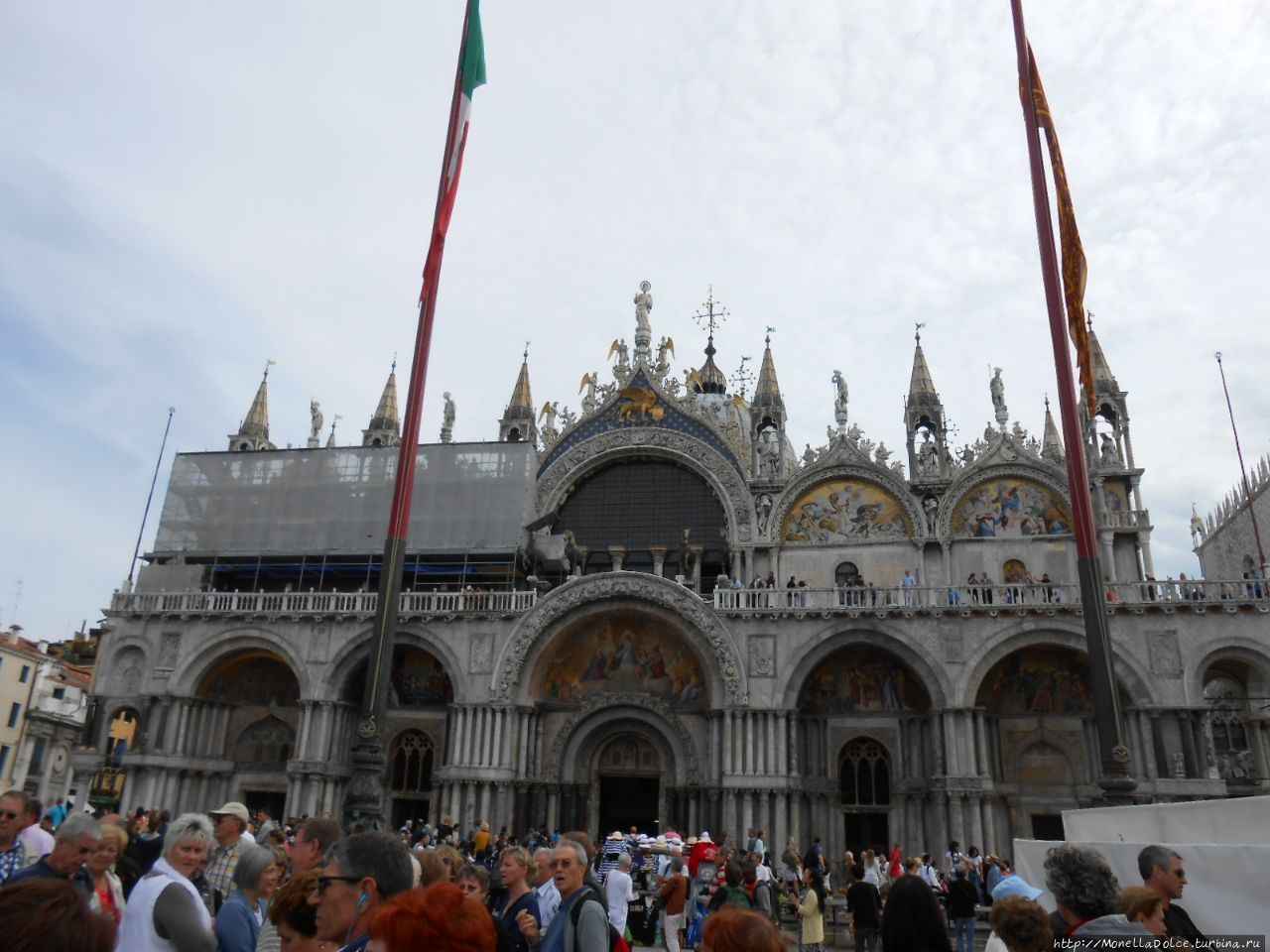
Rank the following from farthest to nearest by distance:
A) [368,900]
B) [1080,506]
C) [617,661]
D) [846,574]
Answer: [846,574] → [617,661] → [1080,506] → [368,900]

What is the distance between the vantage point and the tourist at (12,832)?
691 centimetres

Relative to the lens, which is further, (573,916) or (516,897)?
(516,897)

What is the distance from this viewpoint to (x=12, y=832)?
7.06 meters

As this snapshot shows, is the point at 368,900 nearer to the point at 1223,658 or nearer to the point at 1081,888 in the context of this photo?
the point at 1081,888

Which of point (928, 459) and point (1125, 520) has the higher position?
point (928, 459)

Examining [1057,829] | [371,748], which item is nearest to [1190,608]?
[1057,829]

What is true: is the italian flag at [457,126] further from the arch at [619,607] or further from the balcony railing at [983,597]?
the balcony railing at [983,597]

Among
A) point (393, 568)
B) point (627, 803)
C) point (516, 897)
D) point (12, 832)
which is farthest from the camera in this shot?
point (627, 803)

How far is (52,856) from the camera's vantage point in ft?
19.6

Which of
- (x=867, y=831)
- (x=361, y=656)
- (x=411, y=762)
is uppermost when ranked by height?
(x=361, y=656)

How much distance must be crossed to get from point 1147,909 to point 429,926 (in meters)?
4.61

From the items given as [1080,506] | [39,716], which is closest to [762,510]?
[1080,506]

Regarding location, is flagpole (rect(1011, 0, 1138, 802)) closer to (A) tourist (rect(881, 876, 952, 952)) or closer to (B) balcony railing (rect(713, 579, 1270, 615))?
(A) tourist (rect(881, 876, 952, 952))

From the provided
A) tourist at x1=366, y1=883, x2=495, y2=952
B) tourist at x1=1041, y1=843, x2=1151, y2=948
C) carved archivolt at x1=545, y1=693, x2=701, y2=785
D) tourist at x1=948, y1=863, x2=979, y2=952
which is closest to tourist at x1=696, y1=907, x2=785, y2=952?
tourist at x1=366, y1=883, x2=495, y2=952
